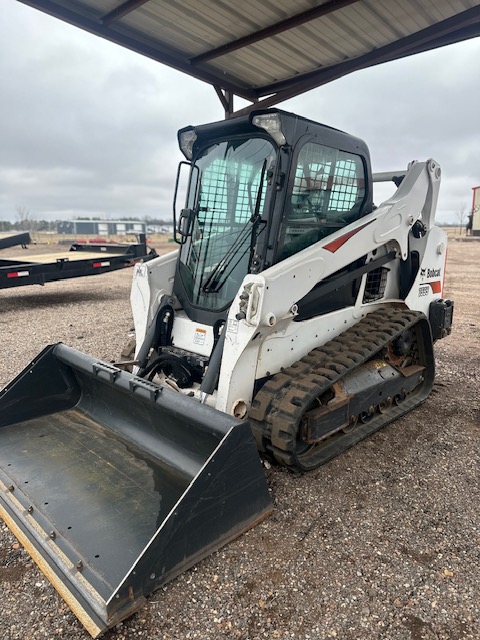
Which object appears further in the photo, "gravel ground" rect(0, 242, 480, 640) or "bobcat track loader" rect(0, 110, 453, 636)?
"bobcat track loader" rect(0, 110, 453, 636)

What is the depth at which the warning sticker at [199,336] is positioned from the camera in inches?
149

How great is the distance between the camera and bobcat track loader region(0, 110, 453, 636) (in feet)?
8.01

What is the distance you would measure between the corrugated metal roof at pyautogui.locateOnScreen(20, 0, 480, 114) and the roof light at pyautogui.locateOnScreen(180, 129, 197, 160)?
1.46m

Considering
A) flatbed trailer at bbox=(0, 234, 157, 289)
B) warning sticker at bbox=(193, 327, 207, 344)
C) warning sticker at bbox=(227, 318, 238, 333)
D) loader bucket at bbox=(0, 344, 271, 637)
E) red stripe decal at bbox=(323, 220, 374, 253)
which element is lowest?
loader bucket at bbox=(0, 344, 271, 637)

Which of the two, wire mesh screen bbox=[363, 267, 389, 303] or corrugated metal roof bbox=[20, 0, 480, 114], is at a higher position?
corrugated metal roof bbox=[20, 0, 480, 114]

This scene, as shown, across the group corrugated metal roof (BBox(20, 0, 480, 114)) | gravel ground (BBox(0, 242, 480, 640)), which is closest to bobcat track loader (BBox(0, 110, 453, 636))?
gravel ground (BBox(0, 242, 480, 640))

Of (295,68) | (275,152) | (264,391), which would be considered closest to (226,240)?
(275,152)

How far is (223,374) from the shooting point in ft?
10.6

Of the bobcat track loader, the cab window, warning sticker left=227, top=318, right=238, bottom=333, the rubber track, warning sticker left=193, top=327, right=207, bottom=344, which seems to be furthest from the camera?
warning sticker left=193, top=327, right=207, bottom=344

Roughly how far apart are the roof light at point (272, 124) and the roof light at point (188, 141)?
892 millimetres

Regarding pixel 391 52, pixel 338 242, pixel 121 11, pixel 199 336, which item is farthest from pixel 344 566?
pixel 391 52

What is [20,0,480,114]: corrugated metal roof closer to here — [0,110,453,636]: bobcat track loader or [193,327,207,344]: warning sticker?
[0,110,453,636]: bobcat track loader

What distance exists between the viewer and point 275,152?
3.45 m

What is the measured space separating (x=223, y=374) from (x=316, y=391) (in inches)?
26.1
